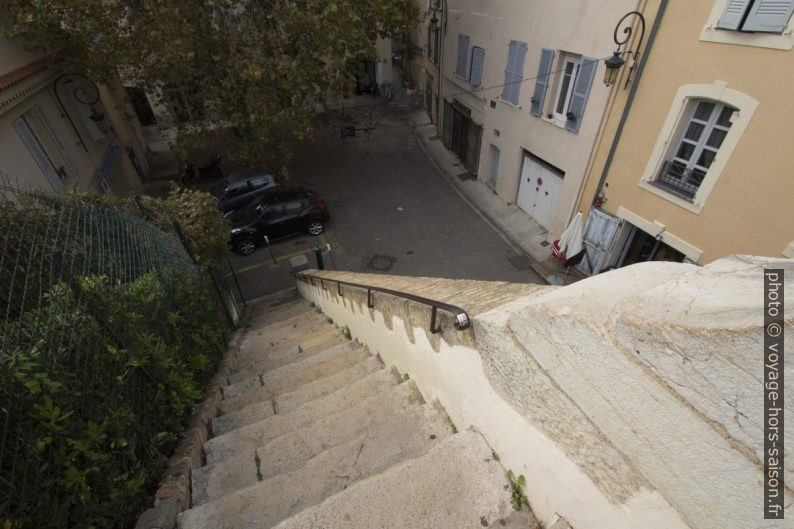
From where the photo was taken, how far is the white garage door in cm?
1068

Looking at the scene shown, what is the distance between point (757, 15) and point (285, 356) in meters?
8.30

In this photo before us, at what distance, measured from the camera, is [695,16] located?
6363 millimetres

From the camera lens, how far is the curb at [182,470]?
7.34ft

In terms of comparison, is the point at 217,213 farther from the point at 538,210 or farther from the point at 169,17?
the point at 538,210

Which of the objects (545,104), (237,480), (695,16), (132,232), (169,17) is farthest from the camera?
(545,104)

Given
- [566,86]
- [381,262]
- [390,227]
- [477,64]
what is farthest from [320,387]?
[477,64]

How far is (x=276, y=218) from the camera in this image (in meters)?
11.4

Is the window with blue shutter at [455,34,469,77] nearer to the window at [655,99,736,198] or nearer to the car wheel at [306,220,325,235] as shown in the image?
the car wheel at [306,220,325,235]

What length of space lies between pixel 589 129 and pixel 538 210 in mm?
3183

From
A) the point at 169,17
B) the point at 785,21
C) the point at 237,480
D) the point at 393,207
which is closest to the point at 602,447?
the point at 237,480

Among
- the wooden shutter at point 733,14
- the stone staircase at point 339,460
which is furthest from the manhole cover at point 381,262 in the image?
the wooden shutter at point 733,14

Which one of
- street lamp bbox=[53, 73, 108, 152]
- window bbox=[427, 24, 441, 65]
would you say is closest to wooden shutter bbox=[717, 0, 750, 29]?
window bbox=[427, 24, 441, 65]

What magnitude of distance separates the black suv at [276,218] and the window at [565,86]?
7062 mm

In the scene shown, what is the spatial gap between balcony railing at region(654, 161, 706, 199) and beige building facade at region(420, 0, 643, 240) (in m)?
1.68
